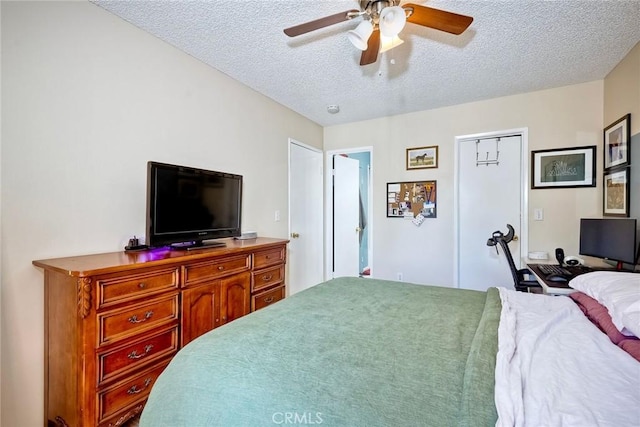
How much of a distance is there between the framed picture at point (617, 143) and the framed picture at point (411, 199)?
156cm

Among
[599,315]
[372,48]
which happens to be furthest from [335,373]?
[372,48]

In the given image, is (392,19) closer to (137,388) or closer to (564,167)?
(137,388)

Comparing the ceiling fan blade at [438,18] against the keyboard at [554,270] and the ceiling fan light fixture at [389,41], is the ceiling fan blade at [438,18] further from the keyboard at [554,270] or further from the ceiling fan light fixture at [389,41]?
the keyboard at [554,270]

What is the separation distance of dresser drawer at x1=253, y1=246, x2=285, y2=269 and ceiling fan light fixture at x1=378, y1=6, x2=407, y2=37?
180 cm

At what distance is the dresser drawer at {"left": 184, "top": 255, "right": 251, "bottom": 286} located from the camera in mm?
1827

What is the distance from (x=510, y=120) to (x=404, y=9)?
7.87ft

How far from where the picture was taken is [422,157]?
3.64m

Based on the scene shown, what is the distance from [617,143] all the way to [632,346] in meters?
2.43

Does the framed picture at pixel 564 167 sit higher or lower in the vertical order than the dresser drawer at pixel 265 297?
higher

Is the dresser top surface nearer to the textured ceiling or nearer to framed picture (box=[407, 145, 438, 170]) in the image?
the textured ceiling

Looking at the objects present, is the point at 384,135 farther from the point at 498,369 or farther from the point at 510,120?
the point at 498,369

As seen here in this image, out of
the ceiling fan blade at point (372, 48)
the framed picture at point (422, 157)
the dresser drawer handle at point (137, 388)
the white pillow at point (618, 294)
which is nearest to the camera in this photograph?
the white pillow at point (618, 294)

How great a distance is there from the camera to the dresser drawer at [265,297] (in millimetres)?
2363

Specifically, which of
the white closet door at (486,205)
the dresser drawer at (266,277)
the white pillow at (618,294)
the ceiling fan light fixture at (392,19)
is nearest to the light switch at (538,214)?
the white closet door at (486,205)
